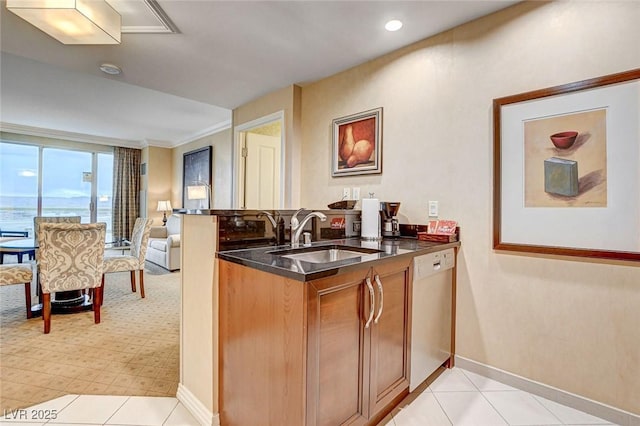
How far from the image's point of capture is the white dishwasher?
1.75m

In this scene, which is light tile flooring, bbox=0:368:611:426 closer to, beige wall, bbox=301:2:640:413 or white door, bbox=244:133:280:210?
beige wall, bbox=301:2:640:413

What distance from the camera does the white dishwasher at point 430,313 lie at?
69.1 inches

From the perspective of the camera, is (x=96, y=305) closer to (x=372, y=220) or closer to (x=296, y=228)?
(x=296, y=228)

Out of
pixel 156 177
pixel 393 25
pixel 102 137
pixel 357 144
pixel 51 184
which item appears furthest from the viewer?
pixel 156 177

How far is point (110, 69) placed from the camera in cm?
287

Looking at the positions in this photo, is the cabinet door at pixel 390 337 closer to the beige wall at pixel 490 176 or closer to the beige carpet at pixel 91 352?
the beige wall at pixel 490 176

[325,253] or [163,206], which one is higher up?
[163,206]

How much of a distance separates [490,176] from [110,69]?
3.37m

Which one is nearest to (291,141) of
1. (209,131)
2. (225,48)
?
(225,48)

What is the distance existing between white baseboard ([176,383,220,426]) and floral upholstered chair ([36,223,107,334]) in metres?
1.73

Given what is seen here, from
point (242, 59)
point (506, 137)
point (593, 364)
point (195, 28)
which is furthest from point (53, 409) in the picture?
point (506, 137)

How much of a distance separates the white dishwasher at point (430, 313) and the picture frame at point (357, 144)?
1005 millimetres

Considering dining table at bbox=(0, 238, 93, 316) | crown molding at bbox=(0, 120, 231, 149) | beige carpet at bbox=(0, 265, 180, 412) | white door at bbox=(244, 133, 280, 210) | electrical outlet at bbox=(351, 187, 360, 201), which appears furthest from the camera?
crown molding at bbox=(0, 120, 231, 149)

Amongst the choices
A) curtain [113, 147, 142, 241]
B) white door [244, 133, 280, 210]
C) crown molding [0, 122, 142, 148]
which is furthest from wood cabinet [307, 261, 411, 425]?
crown molding [0, 122, 142, 148]
